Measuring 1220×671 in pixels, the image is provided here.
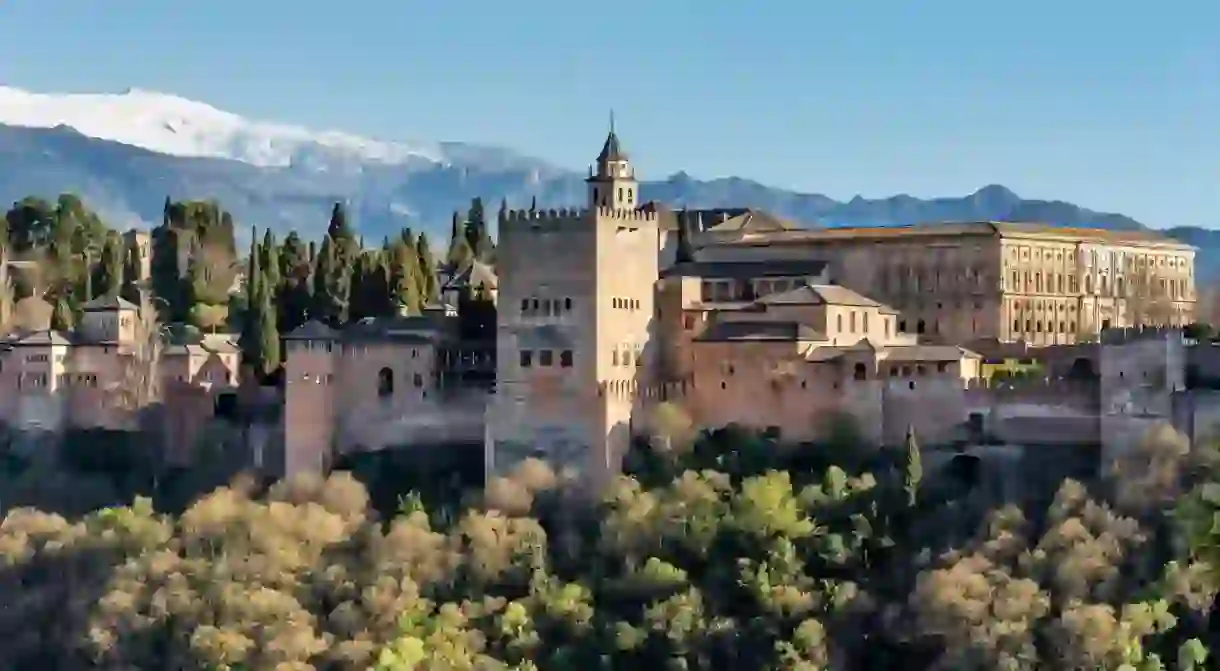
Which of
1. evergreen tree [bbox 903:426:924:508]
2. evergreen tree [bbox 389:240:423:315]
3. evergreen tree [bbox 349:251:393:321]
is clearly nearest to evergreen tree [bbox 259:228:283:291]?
evergreen tree [bbox 349:251:393:321]

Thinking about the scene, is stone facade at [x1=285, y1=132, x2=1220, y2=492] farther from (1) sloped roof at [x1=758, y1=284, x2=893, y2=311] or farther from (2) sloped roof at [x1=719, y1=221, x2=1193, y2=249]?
(2) sloped roof at [x1=719, y1=221, x2=1193, y2=249]

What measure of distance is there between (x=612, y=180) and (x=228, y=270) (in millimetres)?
19334

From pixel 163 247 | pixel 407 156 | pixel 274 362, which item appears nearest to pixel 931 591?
pixel 274 362

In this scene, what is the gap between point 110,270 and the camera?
51656 millimetres

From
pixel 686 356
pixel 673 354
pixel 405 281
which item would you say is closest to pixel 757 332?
pixel 686 356

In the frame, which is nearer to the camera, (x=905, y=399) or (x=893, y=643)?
(x=893, y=643)

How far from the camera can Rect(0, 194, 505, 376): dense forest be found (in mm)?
44562

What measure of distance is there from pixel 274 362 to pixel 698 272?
8508 millimetres

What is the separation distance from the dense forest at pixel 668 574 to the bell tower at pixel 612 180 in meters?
3.92

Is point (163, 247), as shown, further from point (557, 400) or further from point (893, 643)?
point (893, 643)

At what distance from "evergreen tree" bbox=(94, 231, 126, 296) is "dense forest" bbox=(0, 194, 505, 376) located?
3 cm

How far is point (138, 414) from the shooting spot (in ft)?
136

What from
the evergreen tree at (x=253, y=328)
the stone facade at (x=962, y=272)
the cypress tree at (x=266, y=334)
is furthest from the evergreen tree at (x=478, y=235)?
the stone facade at (x=962, y=272)

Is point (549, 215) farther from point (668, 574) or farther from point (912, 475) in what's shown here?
point (912, 475)
